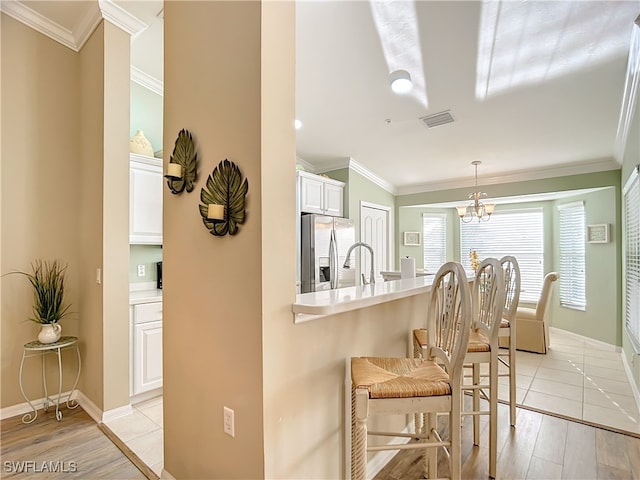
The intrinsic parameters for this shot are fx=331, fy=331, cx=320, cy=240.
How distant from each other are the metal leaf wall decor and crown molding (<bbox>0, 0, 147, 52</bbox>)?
6.57 feet

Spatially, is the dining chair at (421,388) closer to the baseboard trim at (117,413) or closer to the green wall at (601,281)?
the baseboard trim at (117,413)

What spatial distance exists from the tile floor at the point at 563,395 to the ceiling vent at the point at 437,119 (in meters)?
2.80

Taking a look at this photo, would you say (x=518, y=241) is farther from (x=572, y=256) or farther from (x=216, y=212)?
(x=216, y=212)

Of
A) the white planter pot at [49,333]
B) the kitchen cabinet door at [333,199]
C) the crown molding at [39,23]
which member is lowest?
the white planter pot at [49,333]

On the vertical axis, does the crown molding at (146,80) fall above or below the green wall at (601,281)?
above

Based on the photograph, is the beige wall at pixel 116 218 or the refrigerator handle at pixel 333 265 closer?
the beige wall at pixel 116 218

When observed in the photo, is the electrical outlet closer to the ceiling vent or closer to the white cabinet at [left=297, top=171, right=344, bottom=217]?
the white cabinet at [left=297, top=171, right=344, bottom=217]

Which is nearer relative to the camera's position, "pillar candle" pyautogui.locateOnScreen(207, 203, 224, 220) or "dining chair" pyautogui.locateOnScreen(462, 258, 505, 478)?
"pillar candle" pyautogui.locateOnScreen(207, 203, 224, 220)

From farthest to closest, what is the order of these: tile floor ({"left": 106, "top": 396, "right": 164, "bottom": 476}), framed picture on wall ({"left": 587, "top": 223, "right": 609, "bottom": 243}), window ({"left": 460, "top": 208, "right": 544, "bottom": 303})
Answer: window ({"left": 460, "top": 208, "right": 544, "bottom": 303}) → framed picture on wall ({"left": 587, "top": 223, "right": 609, "bottom": 243}) → tile floor ({"left": 106, "top": 396, "right": 164, "bottom": 476})

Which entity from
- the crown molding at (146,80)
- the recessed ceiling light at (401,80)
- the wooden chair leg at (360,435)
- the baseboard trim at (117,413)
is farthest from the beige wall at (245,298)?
the crown molding at (146,80)

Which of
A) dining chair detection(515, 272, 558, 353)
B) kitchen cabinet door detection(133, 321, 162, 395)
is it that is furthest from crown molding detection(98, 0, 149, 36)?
dining chair detection(515, 272, 558, 353)

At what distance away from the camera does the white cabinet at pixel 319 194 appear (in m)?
4.34

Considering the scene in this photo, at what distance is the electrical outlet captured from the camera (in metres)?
1.41

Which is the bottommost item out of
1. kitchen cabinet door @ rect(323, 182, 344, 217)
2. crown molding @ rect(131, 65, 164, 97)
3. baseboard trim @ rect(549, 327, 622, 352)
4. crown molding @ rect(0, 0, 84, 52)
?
baseboard trim @ rect(549, 327, 622, 352)
